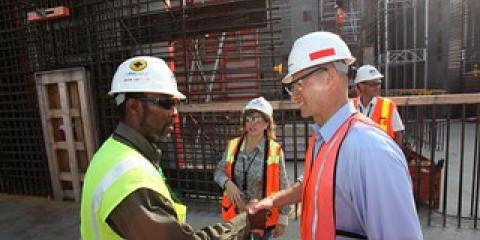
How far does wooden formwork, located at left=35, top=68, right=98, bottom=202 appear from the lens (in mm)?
6703

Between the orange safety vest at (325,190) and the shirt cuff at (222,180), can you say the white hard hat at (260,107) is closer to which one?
the shirt cuff at (222,180)

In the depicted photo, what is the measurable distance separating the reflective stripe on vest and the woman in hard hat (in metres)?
1.58

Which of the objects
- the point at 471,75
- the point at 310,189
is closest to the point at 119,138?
the point at 310,189

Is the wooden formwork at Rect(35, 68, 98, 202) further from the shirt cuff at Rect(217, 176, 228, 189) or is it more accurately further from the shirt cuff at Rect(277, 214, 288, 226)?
the shirt cuff at Rect(277, 214, 288, 226)

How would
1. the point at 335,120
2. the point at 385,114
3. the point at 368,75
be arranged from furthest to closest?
the point at 368,75, the point at 385,114, the point at 335,120

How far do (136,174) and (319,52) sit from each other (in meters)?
1.04

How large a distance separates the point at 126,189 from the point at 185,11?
520 centimetres

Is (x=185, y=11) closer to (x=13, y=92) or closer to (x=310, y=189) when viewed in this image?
(x=13, y=92)

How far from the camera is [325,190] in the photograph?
1.56 meters

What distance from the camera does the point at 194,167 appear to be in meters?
6.35

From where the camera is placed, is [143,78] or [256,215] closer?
[143,78]

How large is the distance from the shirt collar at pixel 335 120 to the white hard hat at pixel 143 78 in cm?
88

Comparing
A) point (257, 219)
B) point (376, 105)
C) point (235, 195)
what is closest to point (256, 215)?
point (257, 219)

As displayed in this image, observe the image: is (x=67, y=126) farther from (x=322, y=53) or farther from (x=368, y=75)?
(x=322, y=53)
